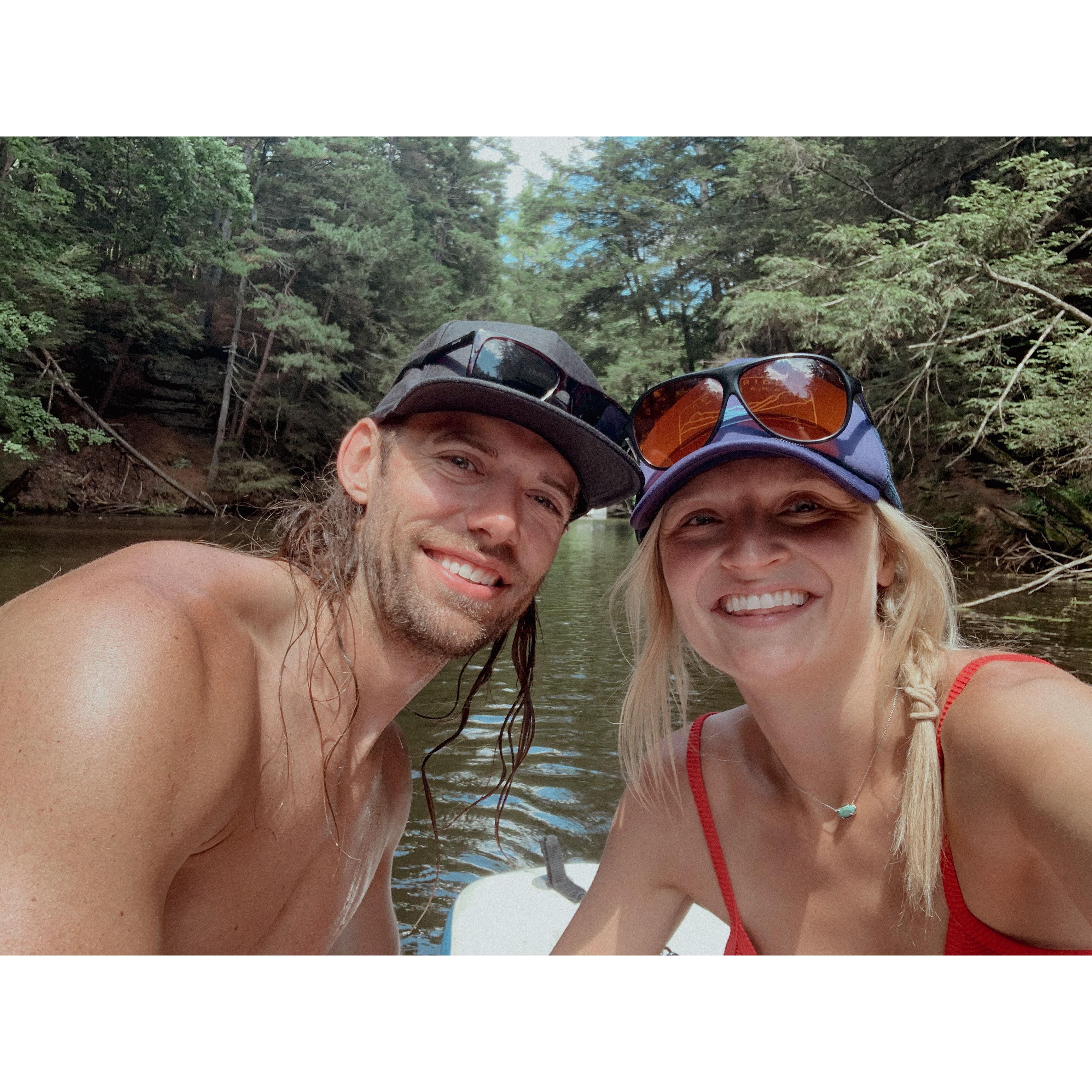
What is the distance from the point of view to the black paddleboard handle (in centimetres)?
244

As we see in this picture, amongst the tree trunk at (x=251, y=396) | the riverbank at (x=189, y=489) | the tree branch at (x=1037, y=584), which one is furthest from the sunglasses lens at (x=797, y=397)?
the tree trunk at (x=251, y=396)

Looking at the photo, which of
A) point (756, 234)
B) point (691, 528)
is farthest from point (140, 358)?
point (691, 528)

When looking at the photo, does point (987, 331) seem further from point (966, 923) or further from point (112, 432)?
point (112, 432)

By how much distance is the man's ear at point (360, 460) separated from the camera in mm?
1526

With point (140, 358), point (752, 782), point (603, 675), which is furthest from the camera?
point (140, 358)

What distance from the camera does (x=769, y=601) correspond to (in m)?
1.25

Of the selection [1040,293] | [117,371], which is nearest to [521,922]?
[1040,293]

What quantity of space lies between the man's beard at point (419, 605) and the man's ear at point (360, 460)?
0.25 ft

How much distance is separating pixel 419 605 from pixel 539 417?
0.38 meters

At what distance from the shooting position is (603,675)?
234 inches
